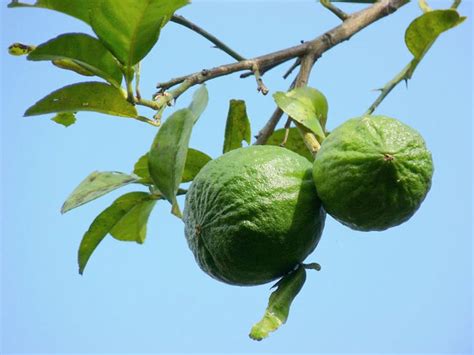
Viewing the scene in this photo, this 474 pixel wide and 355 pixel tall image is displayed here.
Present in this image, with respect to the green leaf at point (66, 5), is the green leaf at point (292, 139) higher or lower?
lower

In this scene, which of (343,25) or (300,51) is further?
(343,25)

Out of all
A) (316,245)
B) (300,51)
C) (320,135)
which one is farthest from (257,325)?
(300,51)

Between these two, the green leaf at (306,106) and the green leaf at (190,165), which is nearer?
the green leaf at (306,106)

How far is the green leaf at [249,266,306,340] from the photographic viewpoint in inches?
46.8

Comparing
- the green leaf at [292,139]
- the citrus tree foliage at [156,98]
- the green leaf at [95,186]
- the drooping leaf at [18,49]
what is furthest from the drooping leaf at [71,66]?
the green leaf at [292,139]

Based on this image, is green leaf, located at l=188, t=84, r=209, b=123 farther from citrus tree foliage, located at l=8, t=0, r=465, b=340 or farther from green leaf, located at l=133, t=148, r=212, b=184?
green leaf, located at l=133, t=148, r=212, b=184

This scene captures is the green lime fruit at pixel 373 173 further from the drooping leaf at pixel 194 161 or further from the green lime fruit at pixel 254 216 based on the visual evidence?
the drooping leaf at pixel 194 161

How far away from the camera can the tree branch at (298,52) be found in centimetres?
145

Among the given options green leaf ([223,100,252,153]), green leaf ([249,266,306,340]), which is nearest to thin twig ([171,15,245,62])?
green leaf ([223,100,252,153])

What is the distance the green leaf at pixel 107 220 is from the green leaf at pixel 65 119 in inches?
10.9

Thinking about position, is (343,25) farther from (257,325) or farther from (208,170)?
(257,325)

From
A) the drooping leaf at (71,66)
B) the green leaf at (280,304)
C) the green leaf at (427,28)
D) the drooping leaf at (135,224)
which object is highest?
the green leaf at (427,28)

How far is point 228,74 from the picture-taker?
5.00ft

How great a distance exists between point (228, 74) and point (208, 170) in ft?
0.89
